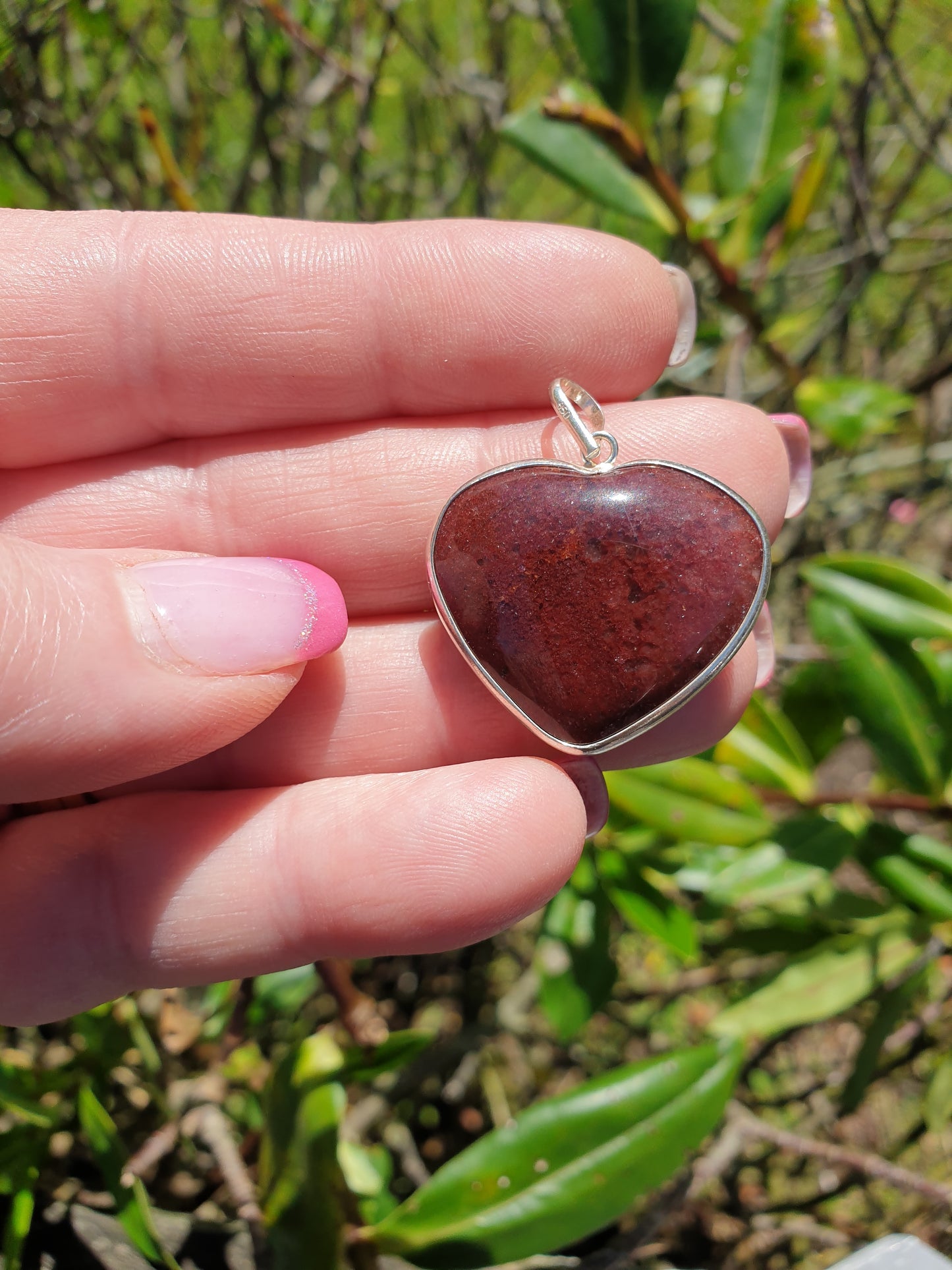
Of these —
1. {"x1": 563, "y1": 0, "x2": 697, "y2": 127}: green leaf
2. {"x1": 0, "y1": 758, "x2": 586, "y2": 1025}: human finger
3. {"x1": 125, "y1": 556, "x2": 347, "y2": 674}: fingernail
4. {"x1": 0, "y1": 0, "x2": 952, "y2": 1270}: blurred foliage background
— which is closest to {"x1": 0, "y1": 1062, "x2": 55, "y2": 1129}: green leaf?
{"x1": 0, "y1": 0, "x2": 952, "y2": 1270}: blurred foliage background

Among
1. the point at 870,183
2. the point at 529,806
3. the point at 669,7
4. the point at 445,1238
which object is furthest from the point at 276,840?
the point at 870,183

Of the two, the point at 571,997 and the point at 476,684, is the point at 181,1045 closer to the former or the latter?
the point at 571,997

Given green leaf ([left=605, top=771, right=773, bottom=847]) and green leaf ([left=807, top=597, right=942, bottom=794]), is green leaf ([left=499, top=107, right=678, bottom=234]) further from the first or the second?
green leaf ([left=605, top=771, right=773, bottom=847])

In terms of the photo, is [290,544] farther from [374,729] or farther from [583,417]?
[583,417]

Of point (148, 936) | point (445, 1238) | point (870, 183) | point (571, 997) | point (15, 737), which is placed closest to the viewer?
point (15, 737)

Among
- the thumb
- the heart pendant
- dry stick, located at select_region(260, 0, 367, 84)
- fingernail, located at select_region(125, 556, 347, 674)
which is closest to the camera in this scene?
the thumb

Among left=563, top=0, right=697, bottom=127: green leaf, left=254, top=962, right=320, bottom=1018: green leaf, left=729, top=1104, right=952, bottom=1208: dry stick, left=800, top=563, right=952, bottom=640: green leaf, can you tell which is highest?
left=563, top=0, right=697, bottom=127: green leaf

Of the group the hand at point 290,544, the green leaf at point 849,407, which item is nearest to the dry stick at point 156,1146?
the hand at point 290,544

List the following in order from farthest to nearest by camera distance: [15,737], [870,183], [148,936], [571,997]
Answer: [870,183]
[571,997]
[148,936]
[15,737]
